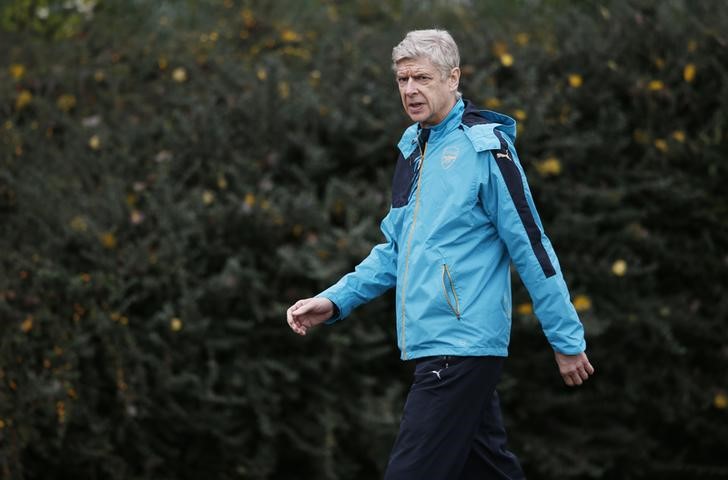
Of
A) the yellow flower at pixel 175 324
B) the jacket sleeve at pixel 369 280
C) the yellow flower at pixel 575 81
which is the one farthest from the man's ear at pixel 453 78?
the yellow flower at pixel 575 81

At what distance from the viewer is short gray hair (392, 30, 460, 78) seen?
322cm

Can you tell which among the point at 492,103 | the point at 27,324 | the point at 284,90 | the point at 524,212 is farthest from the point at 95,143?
the point at 524,212

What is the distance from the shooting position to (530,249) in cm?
316

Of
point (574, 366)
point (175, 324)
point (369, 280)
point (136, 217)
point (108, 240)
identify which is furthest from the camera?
point (136, 217)

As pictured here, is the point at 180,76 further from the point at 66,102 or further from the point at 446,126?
the point at 446,126

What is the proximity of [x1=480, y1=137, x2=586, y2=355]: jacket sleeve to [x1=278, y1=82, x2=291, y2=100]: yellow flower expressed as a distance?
301 cm

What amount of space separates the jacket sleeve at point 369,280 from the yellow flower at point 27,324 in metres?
2.17

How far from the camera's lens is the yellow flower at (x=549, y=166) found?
5820 millimetres

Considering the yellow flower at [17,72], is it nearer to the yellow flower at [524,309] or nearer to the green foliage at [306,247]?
the green foliage at [306,247]

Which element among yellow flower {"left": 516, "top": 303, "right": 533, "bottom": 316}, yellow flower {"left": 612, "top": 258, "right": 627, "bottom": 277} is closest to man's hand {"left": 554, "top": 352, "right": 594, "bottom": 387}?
yellow flower {"left": 516, "top": 303, "right": 533, "bottom": 316}

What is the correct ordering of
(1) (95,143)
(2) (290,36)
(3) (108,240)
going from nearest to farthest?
(3) (108,240) → (1) (95,143) → (2) (290,36)

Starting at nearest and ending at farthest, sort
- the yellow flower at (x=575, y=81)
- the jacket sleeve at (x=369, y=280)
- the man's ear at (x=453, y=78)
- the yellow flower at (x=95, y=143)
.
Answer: the man's ear at (x=453, y=78), the jacket sleeve at (x=369, y=280), the yellow flower at (x=95, y=143), the yellow flower at (x=575, y=81)

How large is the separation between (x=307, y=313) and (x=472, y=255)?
0.59m

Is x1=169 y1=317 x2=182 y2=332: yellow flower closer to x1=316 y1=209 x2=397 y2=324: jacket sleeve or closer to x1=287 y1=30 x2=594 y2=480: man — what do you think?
x1=316 y1=209 x2=397 y2=324: jacket sleeve
